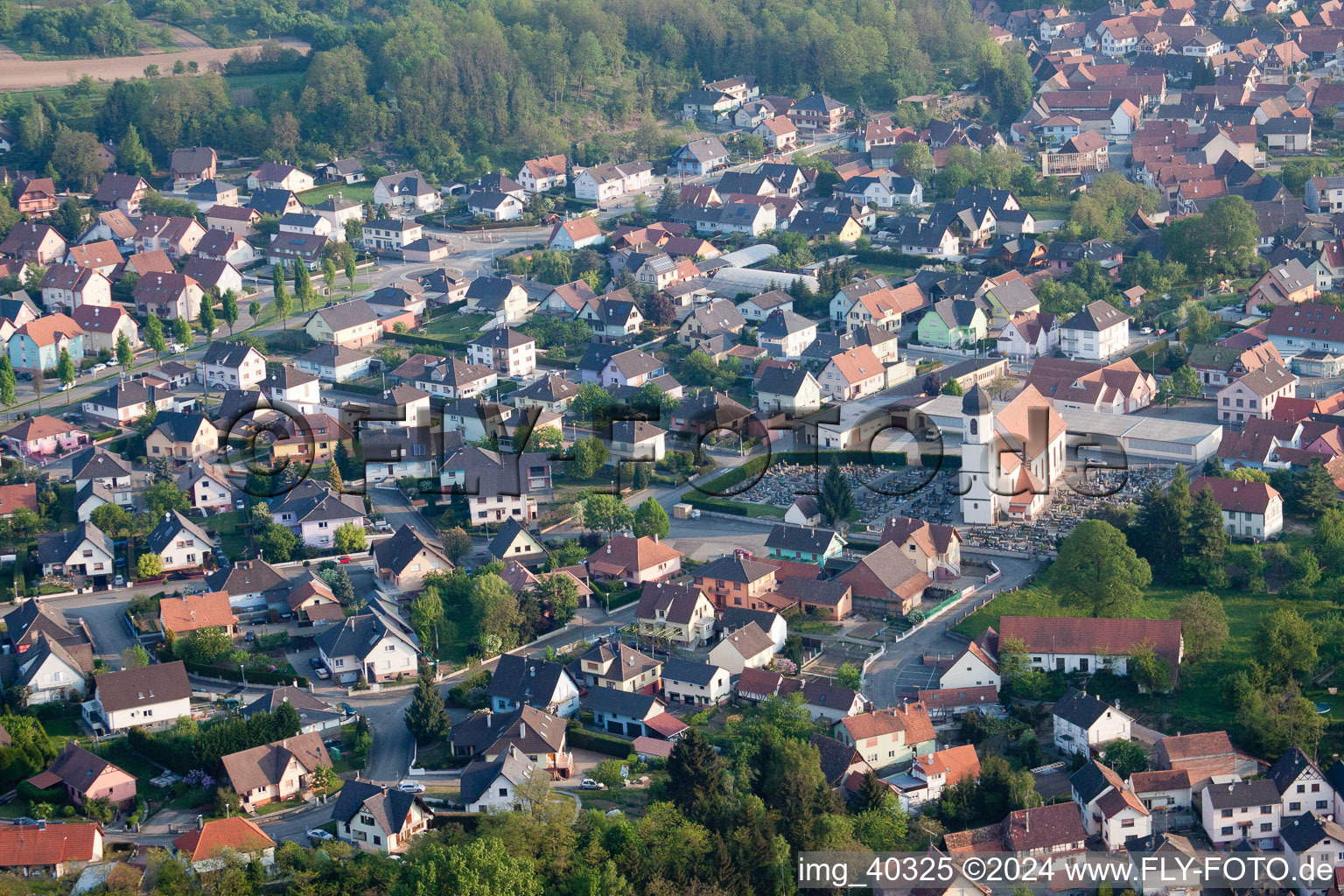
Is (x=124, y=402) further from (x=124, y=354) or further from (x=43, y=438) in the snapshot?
(x=124, y=354)

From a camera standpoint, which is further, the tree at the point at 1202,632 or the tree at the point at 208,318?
the tree at the point at 208,318

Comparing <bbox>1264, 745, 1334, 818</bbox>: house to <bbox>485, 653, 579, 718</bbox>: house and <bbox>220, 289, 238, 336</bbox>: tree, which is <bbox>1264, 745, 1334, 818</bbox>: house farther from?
<bbox>220, 289, 238, 336</bbox>: tree

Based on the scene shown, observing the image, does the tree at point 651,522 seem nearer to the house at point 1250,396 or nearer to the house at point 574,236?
the house at point 1250,396

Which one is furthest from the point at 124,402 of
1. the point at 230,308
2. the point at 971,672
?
the point at 971,672

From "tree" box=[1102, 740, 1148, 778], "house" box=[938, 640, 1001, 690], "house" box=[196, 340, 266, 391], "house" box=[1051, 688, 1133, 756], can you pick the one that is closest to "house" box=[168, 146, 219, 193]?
"house" box=[196, 340, 266, 391]

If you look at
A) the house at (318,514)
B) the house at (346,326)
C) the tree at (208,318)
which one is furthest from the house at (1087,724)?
the tree at (208,318)

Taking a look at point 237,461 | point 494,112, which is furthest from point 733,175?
point 237,461
